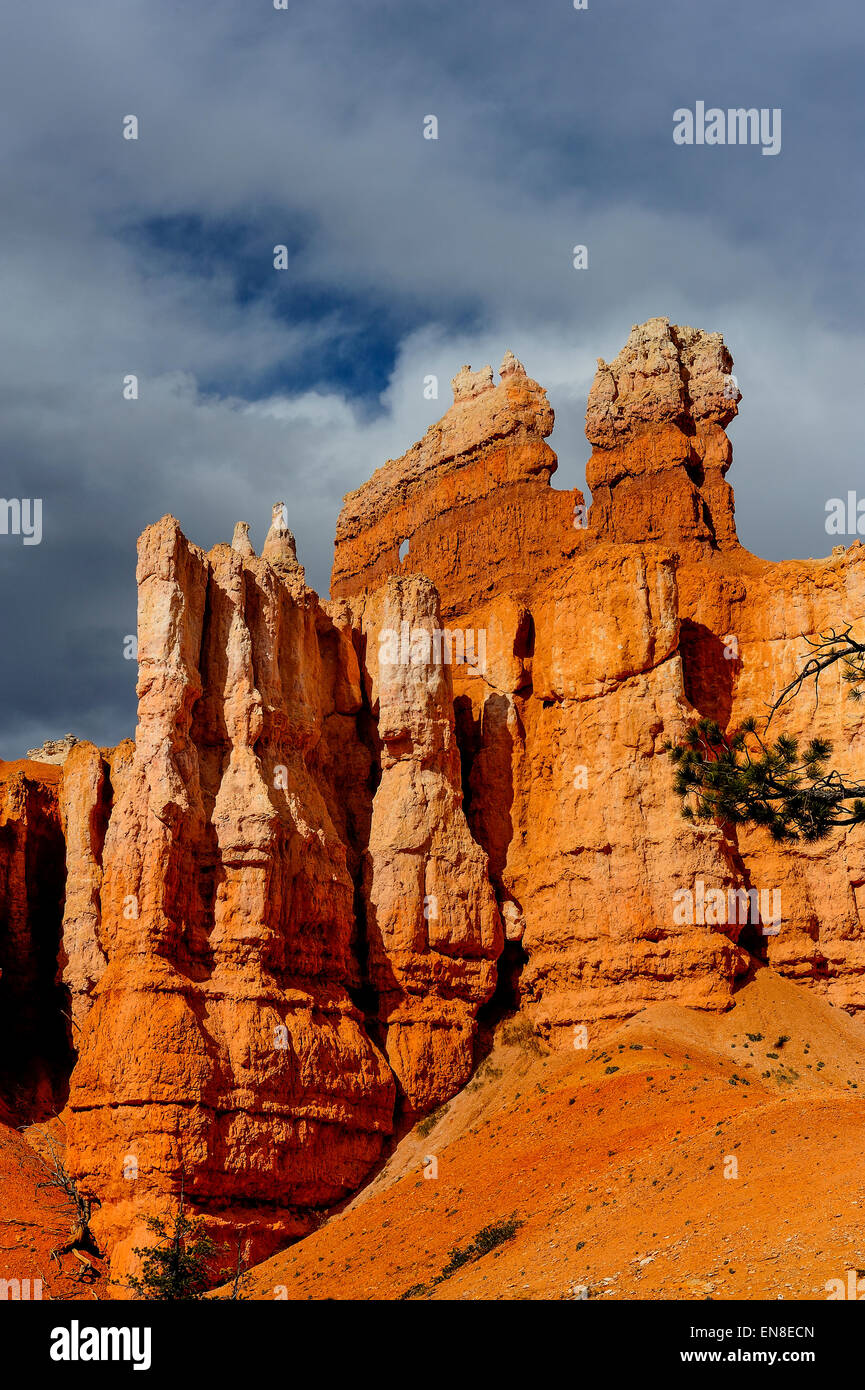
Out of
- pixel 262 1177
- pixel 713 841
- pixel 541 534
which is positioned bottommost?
pixel 262 1177

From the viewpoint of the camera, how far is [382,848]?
45.8m

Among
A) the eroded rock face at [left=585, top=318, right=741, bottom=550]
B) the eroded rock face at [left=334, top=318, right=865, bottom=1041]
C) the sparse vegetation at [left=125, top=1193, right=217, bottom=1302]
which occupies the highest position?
the eroded rock face at [left=585, top=318, right=741, bottom=550]

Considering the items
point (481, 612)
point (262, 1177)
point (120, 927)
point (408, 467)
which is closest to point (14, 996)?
point (120, 927)

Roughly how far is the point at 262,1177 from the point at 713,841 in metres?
16.1

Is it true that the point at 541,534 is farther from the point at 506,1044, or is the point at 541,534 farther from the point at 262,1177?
the point at 262,1177

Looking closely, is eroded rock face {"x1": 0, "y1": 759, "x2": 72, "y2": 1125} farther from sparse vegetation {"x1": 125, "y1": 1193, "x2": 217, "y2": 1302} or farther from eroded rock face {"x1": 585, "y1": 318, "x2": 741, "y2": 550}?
eroded rock face {"x1": 585, "y1": 318, "x2": 741, "y2": 550}

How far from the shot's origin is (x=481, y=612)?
5284 centimetres

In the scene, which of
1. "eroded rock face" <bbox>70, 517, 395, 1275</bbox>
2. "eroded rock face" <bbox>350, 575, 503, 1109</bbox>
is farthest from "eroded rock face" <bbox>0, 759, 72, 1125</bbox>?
"eroded rock face" <bbox>350, 575, 503, 1109</bbox>

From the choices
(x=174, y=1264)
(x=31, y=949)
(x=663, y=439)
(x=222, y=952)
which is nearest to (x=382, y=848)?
(x=222, y=952)

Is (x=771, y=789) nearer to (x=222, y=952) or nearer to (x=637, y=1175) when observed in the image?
(x=637, y=1175)

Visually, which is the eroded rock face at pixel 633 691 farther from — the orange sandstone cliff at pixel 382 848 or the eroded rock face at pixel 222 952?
the eroded rock face at pixel 222 952

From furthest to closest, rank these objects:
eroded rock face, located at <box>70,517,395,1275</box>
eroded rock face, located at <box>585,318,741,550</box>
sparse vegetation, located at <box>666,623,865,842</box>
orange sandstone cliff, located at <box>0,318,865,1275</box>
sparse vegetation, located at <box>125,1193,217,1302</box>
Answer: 1. eroded rock face, located at <box>585,318,741,550</box>
2. orange sandstone cliff, located at <box>0,318,865,1275</box>
3. eroded rock face, located at <box>70,517,395,1275</box>
4. sparse vegetation, located at <box>125,1193,217,1302</box>
5. sparse vegetation, located at <box>666,623,865,842</box>

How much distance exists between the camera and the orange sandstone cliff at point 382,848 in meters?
38.8

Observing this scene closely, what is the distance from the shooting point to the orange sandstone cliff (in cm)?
3878
